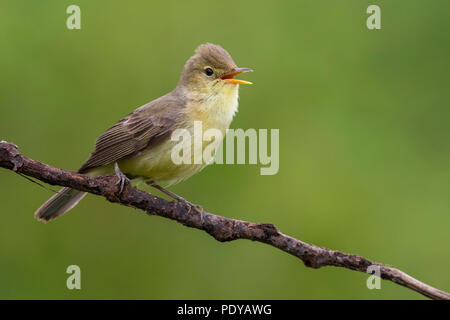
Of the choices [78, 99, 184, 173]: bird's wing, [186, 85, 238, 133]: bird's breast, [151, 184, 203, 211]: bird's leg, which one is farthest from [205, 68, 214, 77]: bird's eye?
[151, 184, 203, 211]: bird's leg

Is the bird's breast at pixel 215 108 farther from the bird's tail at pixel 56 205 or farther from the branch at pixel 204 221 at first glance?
the bird's tail at pixel 56 205

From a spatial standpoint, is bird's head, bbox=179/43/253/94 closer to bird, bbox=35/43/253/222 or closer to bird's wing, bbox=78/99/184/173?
bird, bbox=35/43/253/222

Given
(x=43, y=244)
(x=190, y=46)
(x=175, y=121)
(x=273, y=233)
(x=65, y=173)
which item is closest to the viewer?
(x=65, y=173)

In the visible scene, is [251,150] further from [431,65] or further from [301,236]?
[431,65]

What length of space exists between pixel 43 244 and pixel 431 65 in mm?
4261

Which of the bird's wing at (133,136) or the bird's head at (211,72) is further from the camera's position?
the bird's head at (211,72)

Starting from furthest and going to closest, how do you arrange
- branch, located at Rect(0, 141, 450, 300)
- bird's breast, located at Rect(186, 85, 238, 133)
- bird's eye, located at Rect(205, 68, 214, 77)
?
1. bird's eye, located at Rect(205, 68, 214, 77)
2. bird's breast, located at Rect(186, 85, 238, 133)
3. branch, located at Rect(0, 141, 450, 300)

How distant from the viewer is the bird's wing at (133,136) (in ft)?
15.9

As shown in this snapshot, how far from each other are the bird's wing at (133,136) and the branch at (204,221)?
2.72ft

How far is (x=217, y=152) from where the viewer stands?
16.6 ft

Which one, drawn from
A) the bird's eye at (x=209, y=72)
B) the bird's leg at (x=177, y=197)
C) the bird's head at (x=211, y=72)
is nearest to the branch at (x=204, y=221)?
the bird's leg at (x=177, y=197)

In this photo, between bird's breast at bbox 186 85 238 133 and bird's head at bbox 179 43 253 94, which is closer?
bird's breast at bbox 186 85 238 133

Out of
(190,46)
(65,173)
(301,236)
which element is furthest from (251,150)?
(65,173)

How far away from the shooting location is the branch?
3586 millimetres
